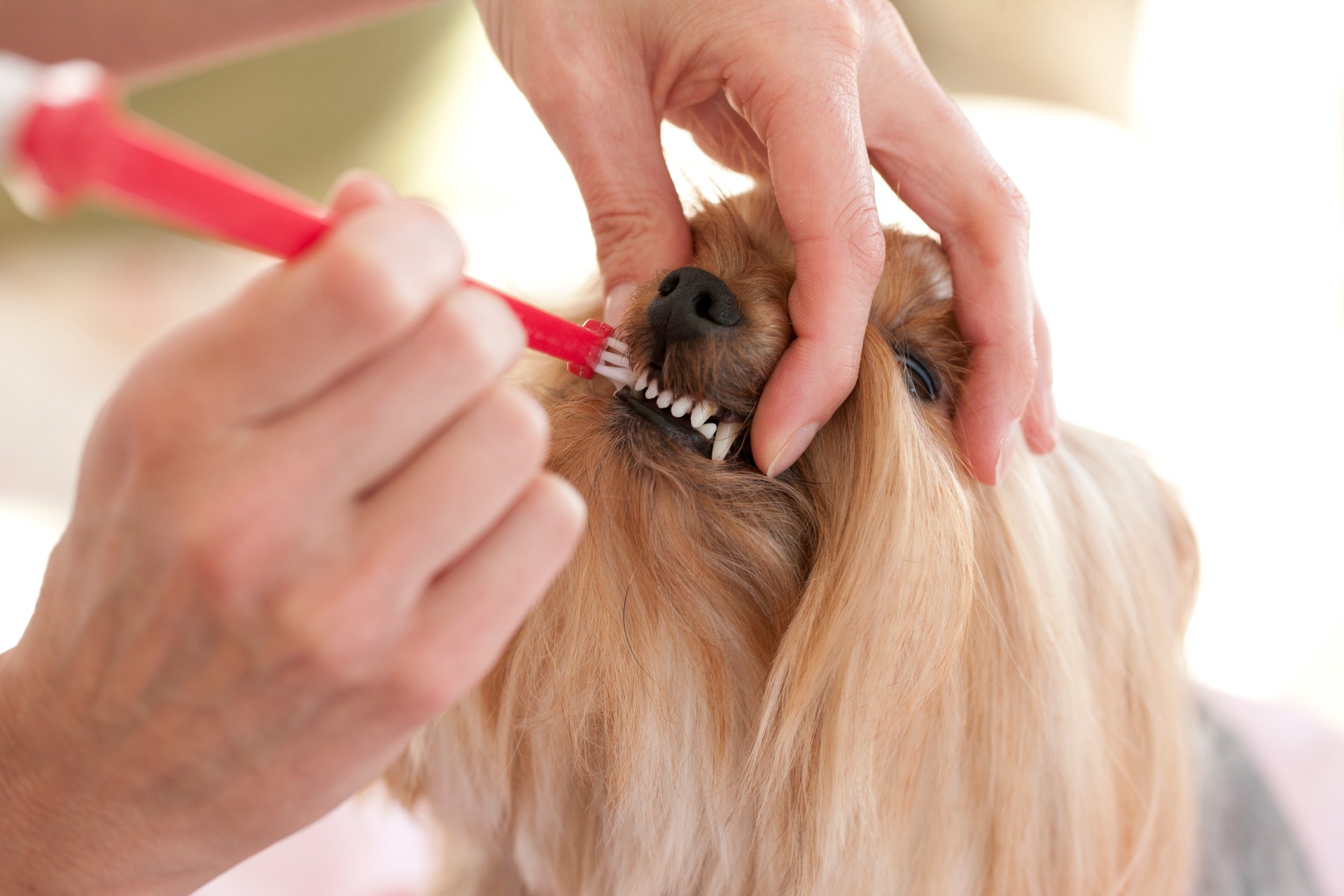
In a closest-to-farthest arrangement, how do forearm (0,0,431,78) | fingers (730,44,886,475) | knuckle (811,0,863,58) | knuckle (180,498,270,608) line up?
1. knuckle (180,498,270,608)
2. fingers (730,44,886,475)
3. knuckle (811,0,863,58)
4. forearm (0,0,431,78)

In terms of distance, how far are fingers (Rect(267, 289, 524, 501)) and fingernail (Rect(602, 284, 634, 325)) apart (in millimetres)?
520

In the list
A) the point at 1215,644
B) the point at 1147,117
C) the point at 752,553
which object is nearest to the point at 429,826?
the point at 752,553

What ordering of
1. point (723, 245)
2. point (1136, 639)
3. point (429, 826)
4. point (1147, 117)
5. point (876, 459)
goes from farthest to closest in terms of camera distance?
1. point (1147, 117)
2. point (429, 826)
3. point (1136, 639)
4. point (723, 245)
5. point (876, 459)

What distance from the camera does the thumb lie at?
114 cm

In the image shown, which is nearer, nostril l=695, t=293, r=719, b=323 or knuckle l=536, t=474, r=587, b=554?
knuckle l=536, t=474, r=587, b=554

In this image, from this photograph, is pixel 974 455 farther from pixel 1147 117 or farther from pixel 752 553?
pixel 1147 117

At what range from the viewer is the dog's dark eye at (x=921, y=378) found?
1090 millimetres

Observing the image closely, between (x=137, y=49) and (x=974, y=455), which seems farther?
(x=137, y=49)

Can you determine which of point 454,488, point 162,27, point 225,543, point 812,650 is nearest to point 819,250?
point 812,650

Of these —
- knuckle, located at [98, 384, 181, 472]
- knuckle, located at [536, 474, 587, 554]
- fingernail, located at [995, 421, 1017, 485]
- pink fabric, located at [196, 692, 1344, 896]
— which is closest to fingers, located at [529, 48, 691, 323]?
fingernail, located at [995, 421, 1017, 485]

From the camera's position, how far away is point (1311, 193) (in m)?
3.19

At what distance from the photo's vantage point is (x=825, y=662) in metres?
0.99

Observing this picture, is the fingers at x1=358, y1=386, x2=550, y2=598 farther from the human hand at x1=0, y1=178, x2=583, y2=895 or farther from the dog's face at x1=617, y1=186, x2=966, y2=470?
the dog's face at x1=617, y1=186, x2=966, y2=470

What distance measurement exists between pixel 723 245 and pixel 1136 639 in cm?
73
